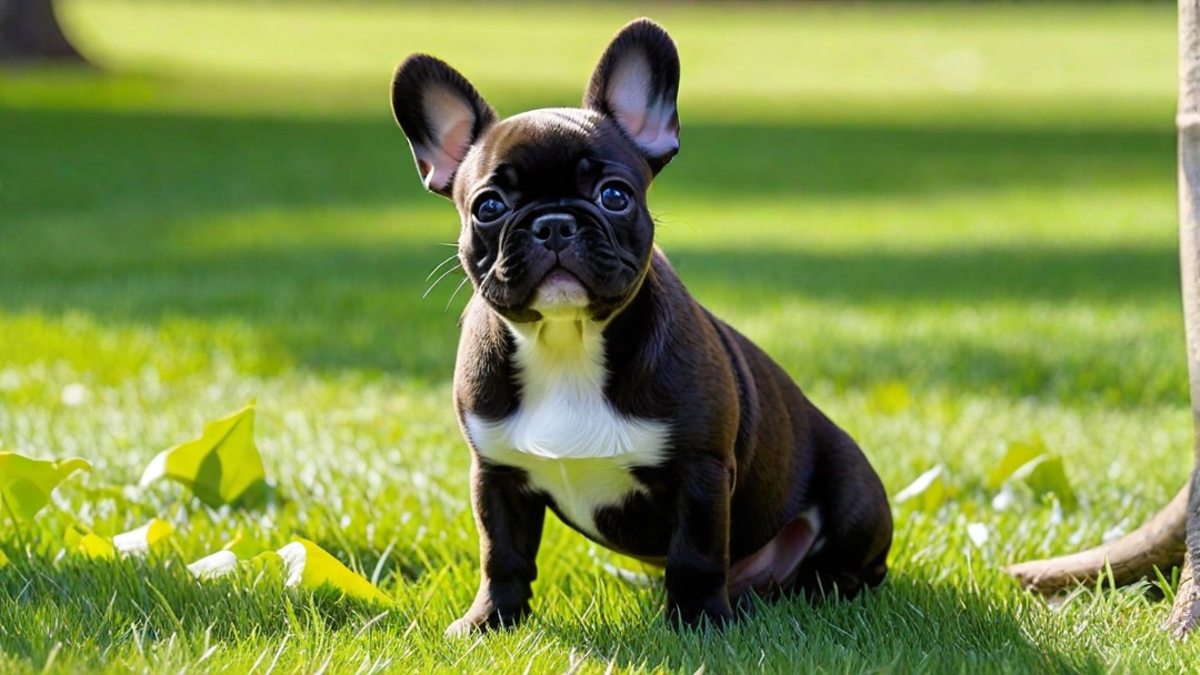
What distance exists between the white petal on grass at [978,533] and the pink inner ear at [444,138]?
62.7 inches

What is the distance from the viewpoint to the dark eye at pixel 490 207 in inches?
117

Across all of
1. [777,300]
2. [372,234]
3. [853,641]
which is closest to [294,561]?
[853,641]

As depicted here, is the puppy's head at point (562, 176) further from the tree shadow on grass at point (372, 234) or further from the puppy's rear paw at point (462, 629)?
the tree shadow on grass at point (372, 234)

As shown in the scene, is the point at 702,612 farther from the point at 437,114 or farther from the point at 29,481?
the point at 29,481

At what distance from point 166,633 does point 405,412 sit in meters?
2.74

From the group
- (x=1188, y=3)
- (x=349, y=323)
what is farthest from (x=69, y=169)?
(x=1188, y=3)

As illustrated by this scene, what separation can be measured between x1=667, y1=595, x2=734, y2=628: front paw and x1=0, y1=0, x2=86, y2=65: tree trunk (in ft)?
66.7

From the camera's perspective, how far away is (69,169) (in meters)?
14.1

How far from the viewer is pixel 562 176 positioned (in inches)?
116

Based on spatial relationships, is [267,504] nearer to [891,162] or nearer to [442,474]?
[442,474]

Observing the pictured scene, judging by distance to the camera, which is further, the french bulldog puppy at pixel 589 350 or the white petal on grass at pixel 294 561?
the white petal on grass at pixel 294 561

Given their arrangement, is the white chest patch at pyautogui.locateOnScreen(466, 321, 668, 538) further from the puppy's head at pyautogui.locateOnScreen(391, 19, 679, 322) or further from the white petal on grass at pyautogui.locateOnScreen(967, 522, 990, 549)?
the white petal on grass at pyautogui.locateOnScreen(967, 522, 990, 549)

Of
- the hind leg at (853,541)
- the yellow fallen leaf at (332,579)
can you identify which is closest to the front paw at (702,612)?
the hind leg at (853,541)

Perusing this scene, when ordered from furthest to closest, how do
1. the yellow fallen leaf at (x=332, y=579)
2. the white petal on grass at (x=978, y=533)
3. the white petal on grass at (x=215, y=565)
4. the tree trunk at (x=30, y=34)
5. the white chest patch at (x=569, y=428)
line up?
1. the tree trunk at (x=30, y=34)
2. the white petal on grass at (x=978, y=533)
3. the white petal on grass at (x=215, y=565)
4. the yellow fallen leaf at (x=332, y=579)
5. the white chest patch at (x=569, y=428)
